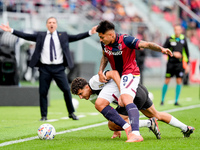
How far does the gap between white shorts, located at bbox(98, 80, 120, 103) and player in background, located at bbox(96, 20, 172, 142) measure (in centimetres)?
12

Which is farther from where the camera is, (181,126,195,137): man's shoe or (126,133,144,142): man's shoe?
(181,126,195,137): man's shoe

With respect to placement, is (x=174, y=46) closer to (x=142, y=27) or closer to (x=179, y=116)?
(x=179, y=116)

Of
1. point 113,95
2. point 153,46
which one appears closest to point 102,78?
point 113,95

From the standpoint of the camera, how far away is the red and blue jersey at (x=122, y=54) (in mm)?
6820

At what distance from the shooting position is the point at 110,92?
6.91m

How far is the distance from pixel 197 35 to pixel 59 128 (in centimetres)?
2058

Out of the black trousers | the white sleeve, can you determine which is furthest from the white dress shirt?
the white sleeve

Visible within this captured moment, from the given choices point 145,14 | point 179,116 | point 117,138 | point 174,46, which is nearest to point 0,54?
point 174,46

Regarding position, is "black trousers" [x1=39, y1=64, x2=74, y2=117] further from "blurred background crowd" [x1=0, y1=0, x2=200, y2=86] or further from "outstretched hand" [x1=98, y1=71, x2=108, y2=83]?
"blurred background crowd" [x1=0, y1=0, x2=200, y2=86]

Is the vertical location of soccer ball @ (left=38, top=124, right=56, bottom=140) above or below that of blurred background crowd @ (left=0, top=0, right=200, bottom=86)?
above

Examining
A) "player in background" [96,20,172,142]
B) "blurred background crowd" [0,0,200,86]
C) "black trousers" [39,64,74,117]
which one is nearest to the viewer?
"player in background" [96,20,172,142]

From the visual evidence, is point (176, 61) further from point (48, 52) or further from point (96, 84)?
point (96, 84)

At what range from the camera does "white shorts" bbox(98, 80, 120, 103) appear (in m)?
6.89

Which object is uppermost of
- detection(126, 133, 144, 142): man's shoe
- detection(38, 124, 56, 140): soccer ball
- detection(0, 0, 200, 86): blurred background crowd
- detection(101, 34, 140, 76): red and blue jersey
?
detection(101, 34, 140, 76): red and blue jersey
